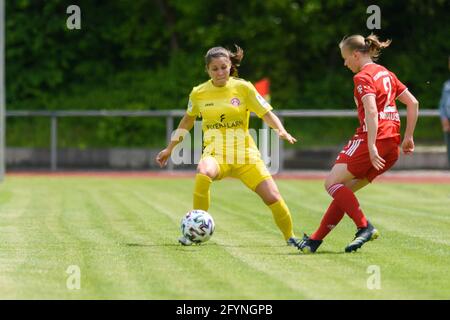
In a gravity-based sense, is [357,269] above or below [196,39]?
below

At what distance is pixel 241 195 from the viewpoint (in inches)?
740

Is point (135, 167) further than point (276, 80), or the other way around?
point (276, 80)

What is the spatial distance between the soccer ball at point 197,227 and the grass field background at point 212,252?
0.11m

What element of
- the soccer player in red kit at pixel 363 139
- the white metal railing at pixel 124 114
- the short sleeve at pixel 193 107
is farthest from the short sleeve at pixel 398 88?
the white metal railing at pixel 124 114

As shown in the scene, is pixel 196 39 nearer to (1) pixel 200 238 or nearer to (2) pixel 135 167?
(2) pixel 135 167

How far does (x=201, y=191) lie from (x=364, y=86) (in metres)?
1.96

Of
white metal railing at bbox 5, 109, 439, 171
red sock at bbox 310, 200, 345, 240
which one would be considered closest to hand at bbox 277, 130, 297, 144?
red sock at bbox 310, 200, 345, 240

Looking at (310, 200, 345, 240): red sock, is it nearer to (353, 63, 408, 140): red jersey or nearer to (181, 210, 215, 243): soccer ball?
(353, 63, 408, 140): red jersey

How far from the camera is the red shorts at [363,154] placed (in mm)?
10109

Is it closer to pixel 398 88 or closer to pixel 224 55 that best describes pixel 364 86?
pixel 398 88

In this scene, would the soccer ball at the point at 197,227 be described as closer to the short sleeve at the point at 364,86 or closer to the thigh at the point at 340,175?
the thigh at the point at 340,175
